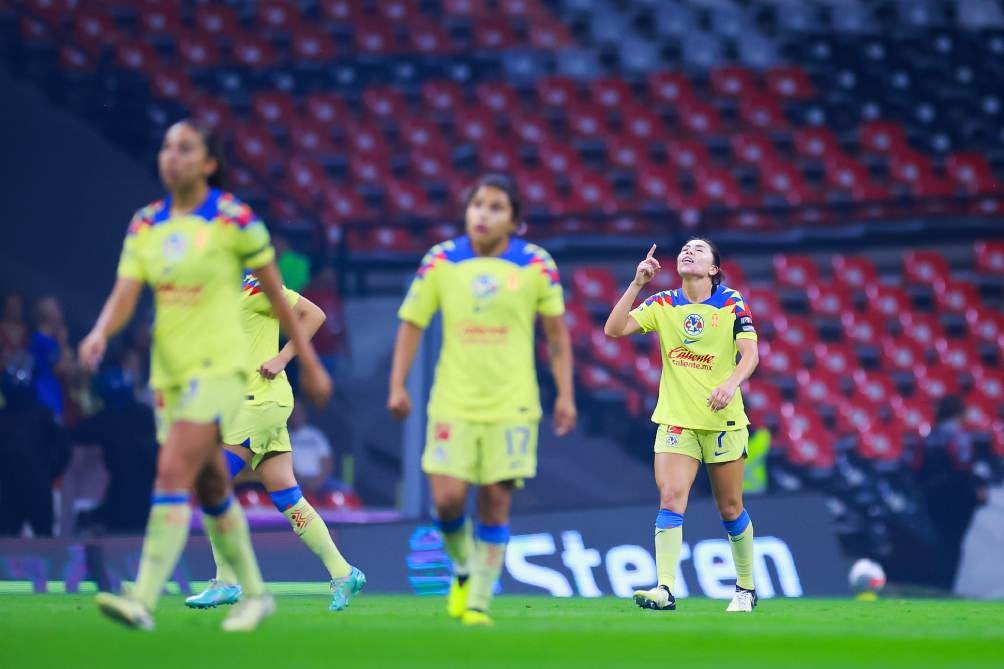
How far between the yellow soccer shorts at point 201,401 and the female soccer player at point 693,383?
3.46 metres

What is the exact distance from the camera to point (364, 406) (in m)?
16.8

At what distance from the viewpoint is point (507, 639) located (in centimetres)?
652

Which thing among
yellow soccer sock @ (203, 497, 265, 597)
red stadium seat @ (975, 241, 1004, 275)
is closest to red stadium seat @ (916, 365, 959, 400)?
red stadium seat @ (975, 241, 1004, 275)

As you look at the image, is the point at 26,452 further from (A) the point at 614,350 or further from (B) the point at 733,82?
(B) the point at 733,82

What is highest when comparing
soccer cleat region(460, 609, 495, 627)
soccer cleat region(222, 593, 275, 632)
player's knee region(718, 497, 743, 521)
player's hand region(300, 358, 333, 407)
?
player's hand region(300, 358, 333, 407)

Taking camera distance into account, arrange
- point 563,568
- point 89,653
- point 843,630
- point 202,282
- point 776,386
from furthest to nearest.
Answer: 1. point 776,386
2. point 563,568
3. point 843,630
4. point 202,282
5. point 89,653

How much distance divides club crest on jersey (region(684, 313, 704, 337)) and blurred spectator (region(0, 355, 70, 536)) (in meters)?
6.76

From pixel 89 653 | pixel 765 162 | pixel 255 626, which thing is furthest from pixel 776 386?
pixel 89 653

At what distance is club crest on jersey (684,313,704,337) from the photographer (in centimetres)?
979

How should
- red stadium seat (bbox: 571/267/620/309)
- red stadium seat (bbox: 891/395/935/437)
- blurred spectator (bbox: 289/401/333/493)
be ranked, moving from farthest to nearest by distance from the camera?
red stadium seat (bbox: 571/267/620/309)
red stadium seat (bbox: 891/395/935/437)
blurred spectator (bbox: 289/401/333/493)

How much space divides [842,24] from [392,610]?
1524 cm

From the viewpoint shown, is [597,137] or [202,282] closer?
[202,282]

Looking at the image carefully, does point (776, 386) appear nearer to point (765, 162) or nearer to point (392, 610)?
point (765, 162)

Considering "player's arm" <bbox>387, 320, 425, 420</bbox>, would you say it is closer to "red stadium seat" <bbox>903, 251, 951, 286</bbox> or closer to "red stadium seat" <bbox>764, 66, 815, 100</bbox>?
"red stadium seat" <bbox>903, 251, 951, 286</bbox>
